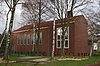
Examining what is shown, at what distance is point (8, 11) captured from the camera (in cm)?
2944

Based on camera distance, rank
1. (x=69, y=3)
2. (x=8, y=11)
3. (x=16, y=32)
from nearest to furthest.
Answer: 1. (x=8, y=11)
2. (x=69, y=3)
3. (x=16, y=32)

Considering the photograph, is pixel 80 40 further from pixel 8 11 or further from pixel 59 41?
pixel 8 11

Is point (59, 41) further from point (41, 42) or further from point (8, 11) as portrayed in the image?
point (8, 11)

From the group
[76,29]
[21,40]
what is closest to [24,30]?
[21,40]

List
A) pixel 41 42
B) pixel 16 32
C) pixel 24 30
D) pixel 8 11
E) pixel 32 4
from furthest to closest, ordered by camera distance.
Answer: pixel 16 32
pixel 24 30
pixel 41 42
pixel 32 4
pixel 8 11

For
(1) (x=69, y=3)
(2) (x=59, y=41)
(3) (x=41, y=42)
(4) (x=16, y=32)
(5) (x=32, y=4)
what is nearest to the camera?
(1) (x=69, y=3)

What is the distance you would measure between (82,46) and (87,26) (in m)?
4.09

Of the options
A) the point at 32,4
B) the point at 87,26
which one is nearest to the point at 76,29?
the point at 87,26

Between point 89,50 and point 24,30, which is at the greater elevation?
point 24,30

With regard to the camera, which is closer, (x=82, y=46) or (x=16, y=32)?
(x=82, y=46)

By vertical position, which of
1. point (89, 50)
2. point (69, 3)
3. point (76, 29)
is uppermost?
point (69, 3)

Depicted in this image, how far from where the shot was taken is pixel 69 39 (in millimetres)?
45031

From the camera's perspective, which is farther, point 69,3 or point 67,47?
point 67,47

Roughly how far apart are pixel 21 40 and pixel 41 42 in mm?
12127
